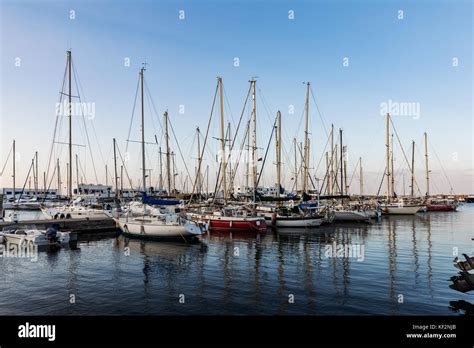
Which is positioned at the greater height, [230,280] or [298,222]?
[230,280]

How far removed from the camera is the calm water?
13766 mm

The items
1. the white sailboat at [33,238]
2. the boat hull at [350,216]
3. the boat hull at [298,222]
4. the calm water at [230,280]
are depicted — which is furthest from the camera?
the boat hull at [350,216]

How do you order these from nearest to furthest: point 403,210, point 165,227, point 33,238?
point 33,238, point 165,227, point 403,210

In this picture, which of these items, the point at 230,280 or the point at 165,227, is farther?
the point at 165,227

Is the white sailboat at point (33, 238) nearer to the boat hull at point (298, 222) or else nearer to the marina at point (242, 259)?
the marina at point (242, 259)

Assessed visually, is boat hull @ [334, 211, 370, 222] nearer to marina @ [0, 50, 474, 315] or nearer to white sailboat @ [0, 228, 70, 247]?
marina @ [0, 50, 474, 315]

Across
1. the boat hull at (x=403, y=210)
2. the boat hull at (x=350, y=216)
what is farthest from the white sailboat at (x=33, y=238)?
the boat hull at (x=403, y=210)

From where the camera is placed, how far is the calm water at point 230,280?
1377 centimetres

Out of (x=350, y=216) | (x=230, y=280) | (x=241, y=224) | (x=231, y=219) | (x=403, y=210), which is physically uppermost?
(x=231, y=219)

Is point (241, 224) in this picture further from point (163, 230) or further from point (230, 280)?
point (230, 280)

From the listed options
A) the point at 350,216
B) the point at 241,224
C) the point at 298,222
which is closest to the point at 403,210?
the point at 350,216

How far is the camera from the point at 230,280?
711 inches

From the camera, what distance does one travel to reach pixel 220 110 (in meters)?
44.1

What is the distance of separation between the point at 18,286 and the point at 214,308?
34.1 ft
